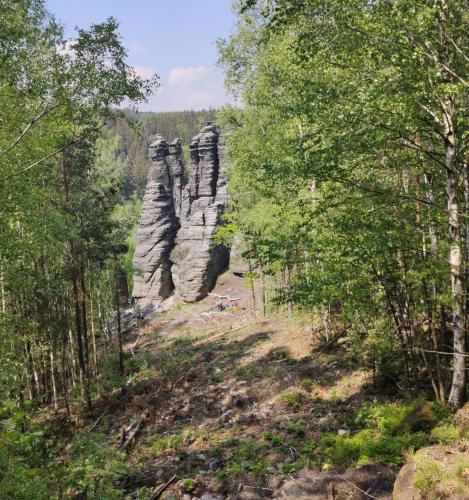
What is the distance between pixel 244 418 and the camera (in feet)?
46.2

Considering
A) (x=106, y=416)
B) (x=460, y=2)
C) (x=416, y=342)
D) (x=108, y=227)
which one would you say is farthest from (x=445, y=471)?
(x=108, y=227)

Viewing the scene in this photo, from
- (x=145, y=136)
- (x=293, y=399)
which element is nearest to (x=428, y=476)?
(x=293, y=399)

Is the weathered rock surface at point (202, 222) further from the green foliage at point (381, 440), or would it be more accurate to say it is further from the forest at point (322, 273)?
the green foliage at point (381, 440)

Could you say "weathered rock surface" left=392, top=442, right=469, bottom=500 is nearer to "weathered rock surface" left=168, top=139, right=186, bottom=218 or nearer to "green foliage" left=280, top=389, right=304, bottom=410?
"green foliage" left=280, top=389, right=304, bottom=410

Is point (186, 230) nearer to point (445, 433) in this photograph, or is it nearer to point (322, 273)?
point (322, 273)

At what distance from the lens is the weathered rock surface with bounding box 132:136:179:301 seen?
171 feet

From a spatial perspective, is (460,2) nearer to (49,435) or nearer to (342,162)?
(342,162)

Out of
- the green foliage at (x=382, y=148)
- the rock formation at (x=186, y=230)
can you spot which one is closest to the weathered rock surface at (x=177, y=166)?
the rock formation at (x=186, y=230)

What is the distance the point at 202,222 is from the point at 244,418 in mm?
41072

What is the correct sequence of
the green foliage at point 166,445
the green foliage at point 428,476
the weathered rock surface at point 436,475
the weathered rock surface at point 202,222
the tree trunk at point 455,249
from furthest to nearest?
the weathered rock surface at point 202,222
the green foliage at point 166,445
the tree trunk at point 455,249
the green foliage at point 428,476
the weathered rock surface at point 436,475

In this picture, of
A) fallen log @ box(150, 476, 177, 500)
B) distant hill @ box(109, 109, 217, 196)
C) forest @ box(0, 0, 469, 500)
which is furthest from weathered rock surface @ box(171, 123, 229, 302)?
distant hill @ box(109, 109, 217, 196)

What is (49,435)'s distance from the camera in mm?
17109

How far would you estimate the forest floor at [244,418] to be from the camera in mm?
9414

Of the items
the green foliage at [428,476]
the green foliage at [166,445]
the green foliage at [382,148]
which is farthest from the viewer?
the green foliage at [166,445]
